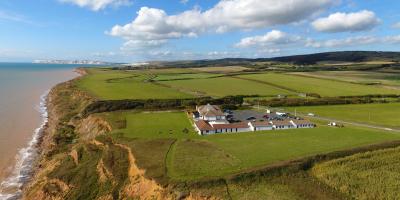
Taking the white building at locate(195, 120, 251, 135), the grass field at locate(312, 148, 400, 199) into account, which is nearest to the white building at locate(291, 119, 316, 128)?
the white building at locate(195, 120, 251, 135)

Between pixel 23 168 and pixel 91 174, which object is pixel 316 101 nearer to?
pixel 91 174

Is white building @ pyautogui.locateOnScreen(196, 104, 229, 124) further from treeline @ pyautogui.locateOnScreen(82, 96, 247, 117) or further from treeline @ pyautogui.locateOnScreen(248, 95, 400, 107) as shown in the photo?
treeline @ pyautogui.locateOnScreen(248, 95, 400, 107)

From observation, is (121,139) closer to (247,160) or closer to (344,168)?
(247,160)

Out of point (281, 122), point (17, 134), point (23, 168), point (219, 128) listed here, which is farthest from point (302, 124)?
point (17, 134)

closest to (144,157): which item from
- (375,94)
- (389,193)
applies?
(389,193)

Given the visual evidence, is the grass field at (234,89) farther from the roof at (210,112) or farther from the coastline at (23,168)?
the coastline at (23,168)

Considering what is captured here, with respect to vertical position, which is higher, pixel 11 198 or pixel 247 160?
pixel 247 160
